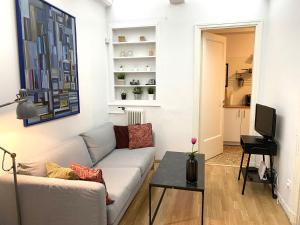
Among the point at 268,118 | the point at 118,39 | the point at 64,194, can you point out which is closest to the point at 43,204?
the point at 64,194

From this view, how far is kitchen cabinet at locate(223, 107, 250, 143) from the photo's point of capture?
498cm

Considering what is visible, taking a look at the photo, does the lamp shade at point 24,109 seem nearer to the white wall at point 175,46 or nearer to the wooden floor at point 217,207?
the wooden floor at point 217,207

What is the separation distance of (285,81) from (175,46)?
182 cm

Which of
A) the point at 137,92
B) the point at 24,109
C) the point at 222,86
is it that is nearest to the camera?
the point at 24,109

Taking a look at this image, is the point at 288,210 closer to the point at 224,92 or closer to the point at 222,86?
the point at 222,86

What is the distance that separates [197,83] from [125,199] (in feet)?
7.69

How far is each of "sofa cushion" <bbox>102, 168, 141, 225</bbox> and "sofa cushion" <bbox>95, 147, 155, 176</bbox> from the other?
0.15m

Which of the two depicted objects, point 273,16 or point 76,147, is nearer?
point 76,147

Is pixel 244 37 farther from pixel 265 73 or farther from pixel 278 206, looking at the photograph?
pixel 278 206

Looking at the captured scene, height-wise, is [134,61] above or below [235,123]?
above

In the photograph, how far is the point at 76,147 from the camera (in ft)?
8.73

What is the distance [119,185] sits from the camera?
2.28m

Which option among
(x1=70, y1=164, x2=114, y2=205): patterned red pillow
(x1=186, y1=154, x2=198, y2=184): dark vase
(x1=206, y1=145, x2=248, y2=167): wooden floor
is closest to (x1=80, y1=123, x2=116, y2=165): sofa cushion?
(x1=70, y1=164, x2=114, y2=205): patterned red pillow

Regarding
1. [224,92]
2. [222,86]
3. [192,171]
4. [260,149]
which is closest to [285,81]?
[260,149]
